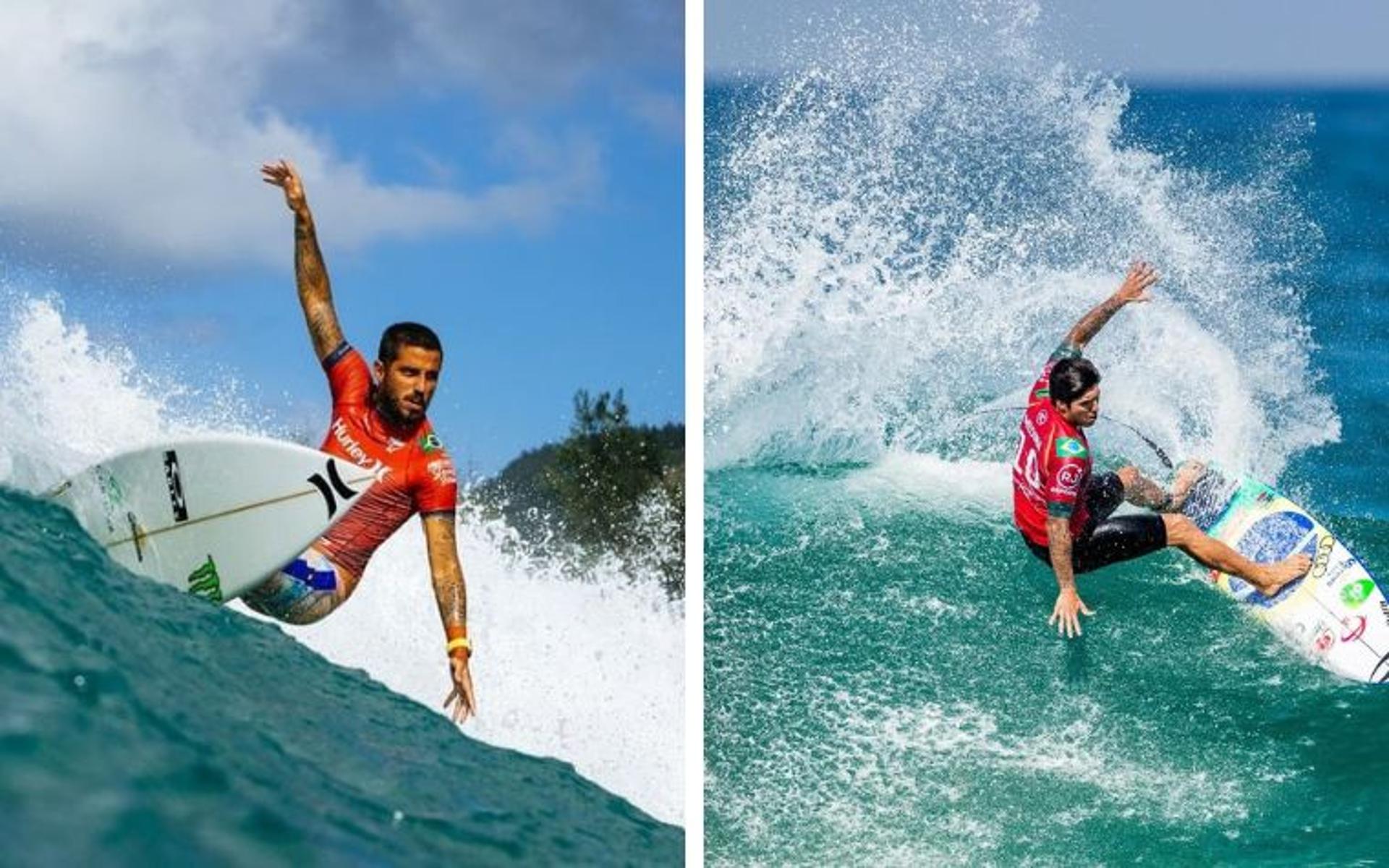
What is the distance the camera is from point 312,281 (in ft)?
16.6

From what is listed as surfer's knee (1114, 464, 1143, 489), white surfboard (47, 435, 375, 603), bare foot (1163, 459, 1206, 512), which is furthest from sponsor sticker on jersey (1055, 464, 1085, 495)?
white surfboard (47, 435, 375, 603)

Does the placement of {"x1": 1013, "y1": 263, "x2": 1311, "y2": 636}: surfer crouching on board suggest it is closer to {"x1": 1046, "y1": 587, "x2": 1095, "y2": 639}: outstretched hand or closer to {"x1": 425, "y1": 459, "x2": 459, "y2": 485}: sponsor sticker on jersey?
{"x1": 1046, "y1": 587, "x2": 1095, "y2": 639}: outstretched hand

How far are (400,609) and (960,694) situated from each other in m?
1.79

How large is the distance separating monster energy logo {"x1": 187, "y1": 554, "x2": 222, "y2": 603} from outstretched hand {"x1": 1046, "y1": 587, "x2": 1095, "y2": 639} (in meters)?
2.58

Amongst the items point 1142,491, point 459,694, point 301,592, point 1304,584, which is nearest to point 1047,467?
point 1142,491

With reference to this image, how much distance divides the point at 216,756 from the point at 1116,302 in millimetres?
3135

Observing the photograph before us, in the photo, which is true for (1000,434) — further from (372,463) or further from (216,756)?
(216,756)

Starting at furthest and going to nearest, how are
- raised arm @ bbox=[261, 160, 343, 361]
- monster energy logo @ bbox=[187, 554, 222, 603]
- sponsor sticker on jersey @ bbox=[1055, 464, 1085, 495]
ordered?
1. sponsor sticker on jersey @ bbox=[1055, 464, 1085, 495]
2. raised arm @ bbox=[261, 160, 343, 361]
3. monster energy logo @ bbox=[187, 554, 222, 603]

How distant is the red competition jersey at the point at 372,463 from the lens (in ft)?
16.6

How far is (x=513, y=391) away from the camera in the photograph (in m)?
5.36

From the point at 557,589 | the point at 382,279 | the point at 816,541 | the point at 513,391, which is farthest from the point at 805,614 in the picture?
the point at 382,279

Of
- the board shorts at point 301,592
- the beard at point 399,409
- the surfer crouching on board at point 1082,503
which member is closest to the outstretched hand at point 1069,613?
the surfer crouching on board at point 1082,503

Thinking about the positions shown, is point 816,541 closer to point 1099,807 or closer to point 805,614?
point 805,614

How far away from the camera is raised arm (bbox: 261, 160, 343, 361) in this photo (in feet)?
16.5
